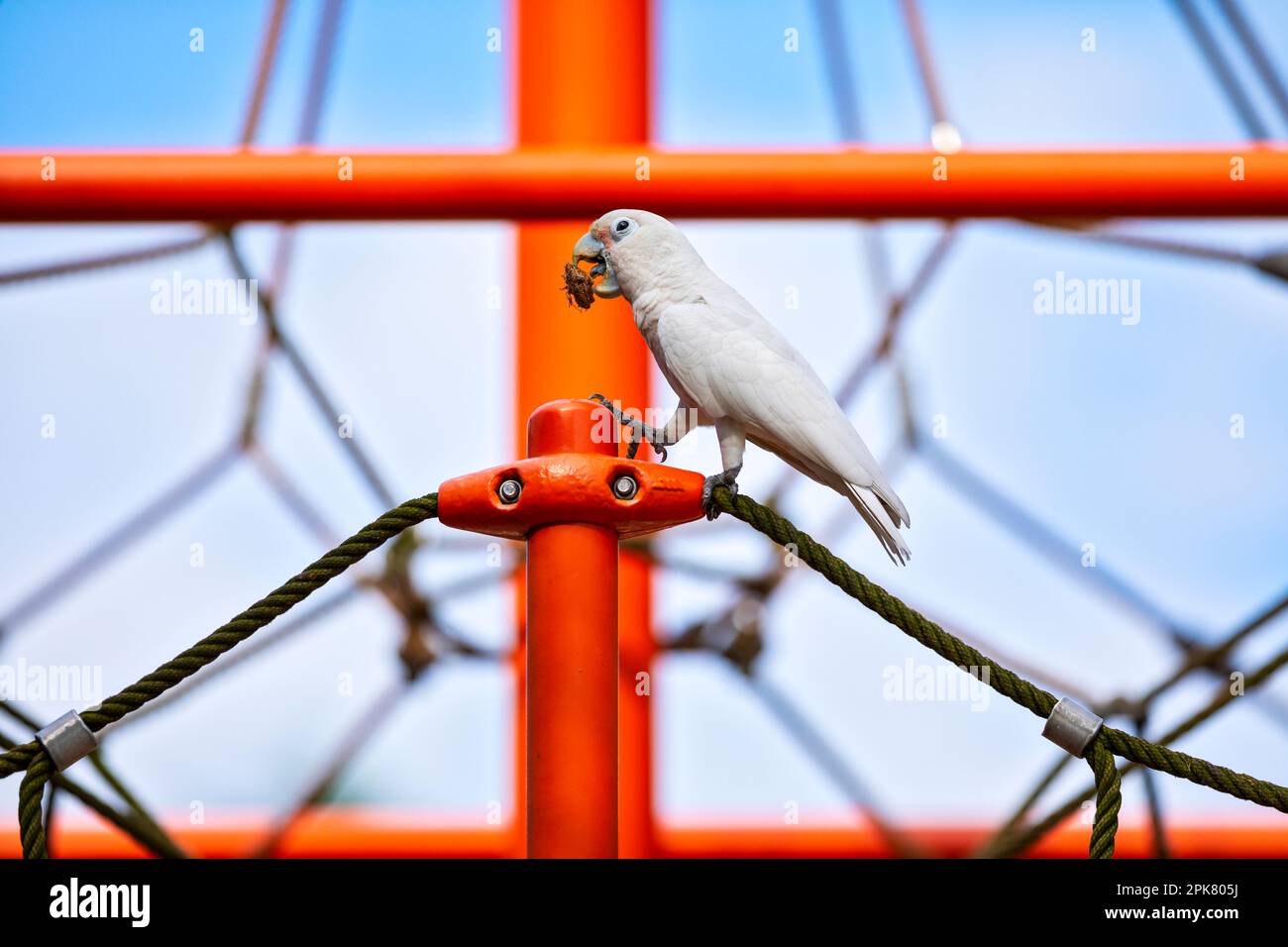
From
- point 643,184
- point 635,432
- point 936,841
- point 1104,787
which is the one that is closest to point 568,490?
point 635,432

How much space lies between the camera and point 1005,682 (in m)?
1.34

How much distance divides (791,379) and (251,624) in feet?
2.49

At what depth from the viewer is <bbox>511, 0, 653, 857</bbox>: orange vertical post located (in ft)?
8.11

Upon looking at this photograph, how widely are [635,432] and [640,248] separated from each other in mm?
348

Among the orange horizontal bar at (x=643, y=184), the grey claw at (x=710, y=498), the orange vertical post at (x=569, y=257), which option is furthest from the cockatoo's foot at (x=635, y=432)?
the orange vertical post at (x=569, y=257)

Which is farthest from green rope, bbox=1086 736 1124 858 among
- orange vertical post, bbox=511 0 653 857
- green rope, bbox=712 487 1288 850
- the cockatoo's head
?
orange vertical post, bbox=511 0 653 857

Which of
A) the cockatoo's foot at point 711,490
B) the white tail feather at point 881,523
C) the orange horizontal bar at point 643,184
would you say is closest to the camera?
the cockatoo's foot at point 711,490

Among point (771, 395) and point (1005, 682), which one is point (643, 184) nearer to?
point (771, 395)

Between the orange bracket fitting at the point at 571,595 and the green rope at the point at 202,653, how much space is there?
70 millimetres

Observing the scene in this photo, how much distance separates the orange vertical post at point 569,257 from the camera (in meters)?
2.47

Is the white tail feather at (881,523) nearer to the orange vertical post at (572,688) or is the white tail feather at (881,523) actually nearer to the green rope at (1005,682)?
the green rope at (1005,682)

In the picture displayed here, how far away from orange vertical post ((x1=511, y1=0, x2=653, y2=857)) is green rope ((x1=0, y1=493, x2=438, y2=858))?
Result: 1.05 m

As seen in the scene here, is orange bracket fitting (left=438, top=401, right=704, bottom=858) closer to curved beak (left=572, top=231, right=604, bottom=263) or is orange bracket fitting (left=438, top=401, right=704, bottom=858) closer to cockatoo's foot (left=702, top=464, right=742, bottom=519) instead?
cockatoo's foot (left=702, top=464, right=742, bottom=519)
